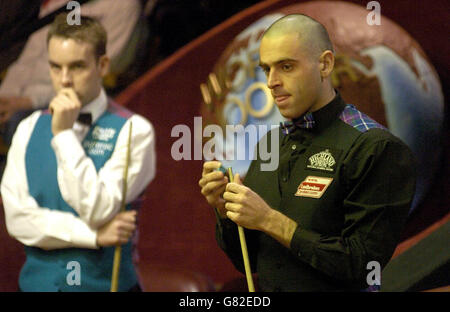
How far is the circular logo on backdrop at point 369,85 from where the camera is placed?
3.01m

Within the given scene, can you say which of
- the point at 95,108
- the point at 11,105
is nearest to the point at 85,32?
the point at 95,108

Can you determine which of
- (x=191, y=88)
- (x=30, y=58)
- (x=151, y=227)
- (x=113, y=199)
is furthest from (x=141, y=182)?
(x=30, y=58)

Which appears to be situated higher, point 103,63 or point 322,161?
point 103,63

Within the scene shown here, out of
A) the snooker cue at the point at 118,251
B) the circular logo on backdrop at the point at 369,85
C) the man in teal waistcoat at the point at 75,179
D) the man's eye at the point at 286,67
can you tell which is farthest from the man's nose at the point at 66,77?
the man's eye at the point at 286,67

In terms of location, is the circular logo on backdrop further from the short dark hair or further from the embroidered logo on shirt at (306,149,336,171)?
the embroidered logo on shirt at (306,149,336,171)

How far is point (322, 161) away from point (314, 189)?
0.29ft

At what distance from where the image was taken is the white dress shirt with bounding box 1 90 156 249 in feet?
9.21

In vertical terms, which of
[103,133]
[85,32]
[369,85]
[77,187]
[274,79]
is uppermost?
[85,32]

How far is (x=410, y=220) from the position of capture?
3.07 m

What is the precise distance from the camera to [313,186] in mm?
1828

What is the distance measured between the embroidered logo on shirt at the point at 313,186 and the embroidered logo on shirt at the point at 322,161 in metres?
0.04

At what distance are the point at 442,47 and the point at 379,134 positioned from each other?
1.50 metres

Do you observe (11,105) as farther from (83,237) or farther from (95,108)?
(83,237)

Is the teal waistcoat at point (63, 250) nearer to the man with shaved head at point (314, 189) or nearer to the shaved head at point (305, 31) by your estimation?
the man with shaved head at point (314, 189)
